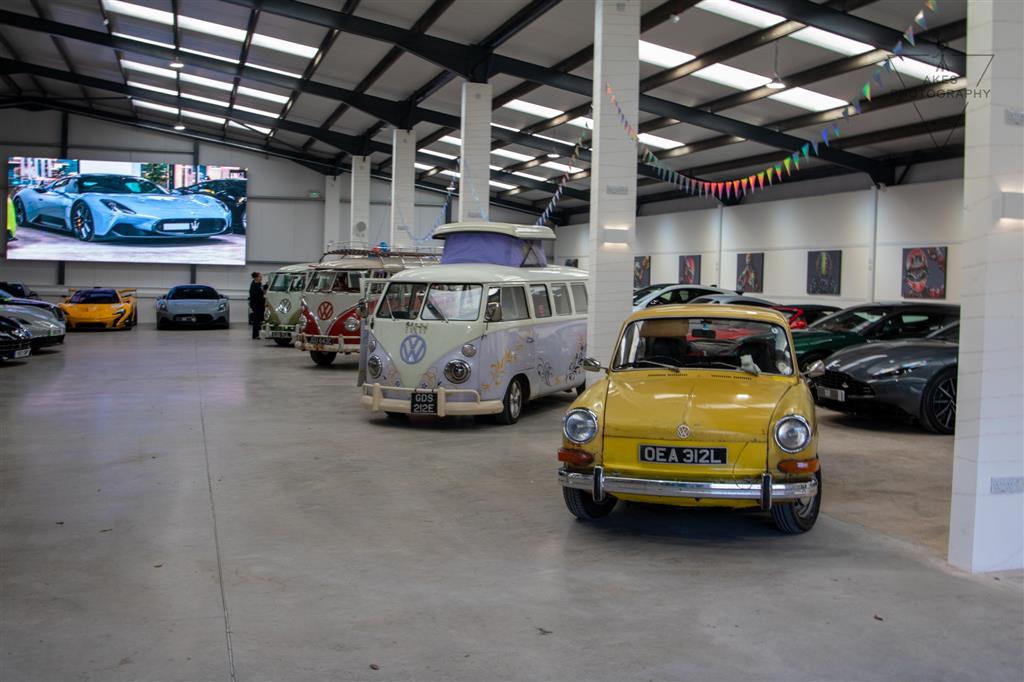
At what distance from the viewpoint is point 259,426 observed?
10234 millimetres

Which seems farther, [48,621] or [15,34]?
[15,34]

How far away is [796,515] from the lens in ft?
19.2

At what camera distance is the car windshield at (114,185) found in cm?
3206

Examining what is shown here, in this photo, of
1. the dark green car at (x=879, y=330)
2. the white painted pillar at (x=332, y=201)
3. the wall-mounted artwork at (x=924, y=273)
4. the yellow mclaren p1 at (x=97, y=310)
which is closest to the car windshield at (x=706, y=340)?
the dark green car at (x=879, y=330)

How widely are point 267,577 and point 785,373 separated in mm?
3813

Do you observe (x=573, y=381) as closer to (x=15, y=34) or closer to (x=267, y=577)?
(x=267, y=577)

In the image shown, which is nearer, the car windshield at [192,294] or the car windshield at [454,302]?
the car windshield at [454,302]

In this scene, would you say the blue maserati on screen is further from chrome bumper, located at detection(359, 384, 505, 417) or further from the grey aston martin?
the grey aston martin

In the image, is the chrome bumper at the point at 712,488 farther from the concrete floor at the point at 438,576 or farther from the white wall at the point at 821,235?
the white wall at the point at 821,235

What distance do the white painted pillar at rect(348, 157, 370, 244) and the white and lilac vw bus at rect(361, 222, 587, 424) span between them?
809 inches

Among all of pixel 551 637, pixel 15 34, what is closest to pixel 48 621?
pixel 551 637

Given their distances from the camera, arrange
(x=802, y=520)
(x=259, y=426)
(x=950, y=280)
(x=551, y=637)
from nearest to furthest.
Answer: (x=551, y=637) → (x=802, y=520) → (x=259, y=426) → (x=950, y=280)

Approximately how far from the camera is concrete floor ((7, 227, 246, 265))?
31469mm

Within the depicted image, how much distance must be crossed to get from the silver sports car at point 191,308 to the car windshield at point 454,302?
1880 centimetres
